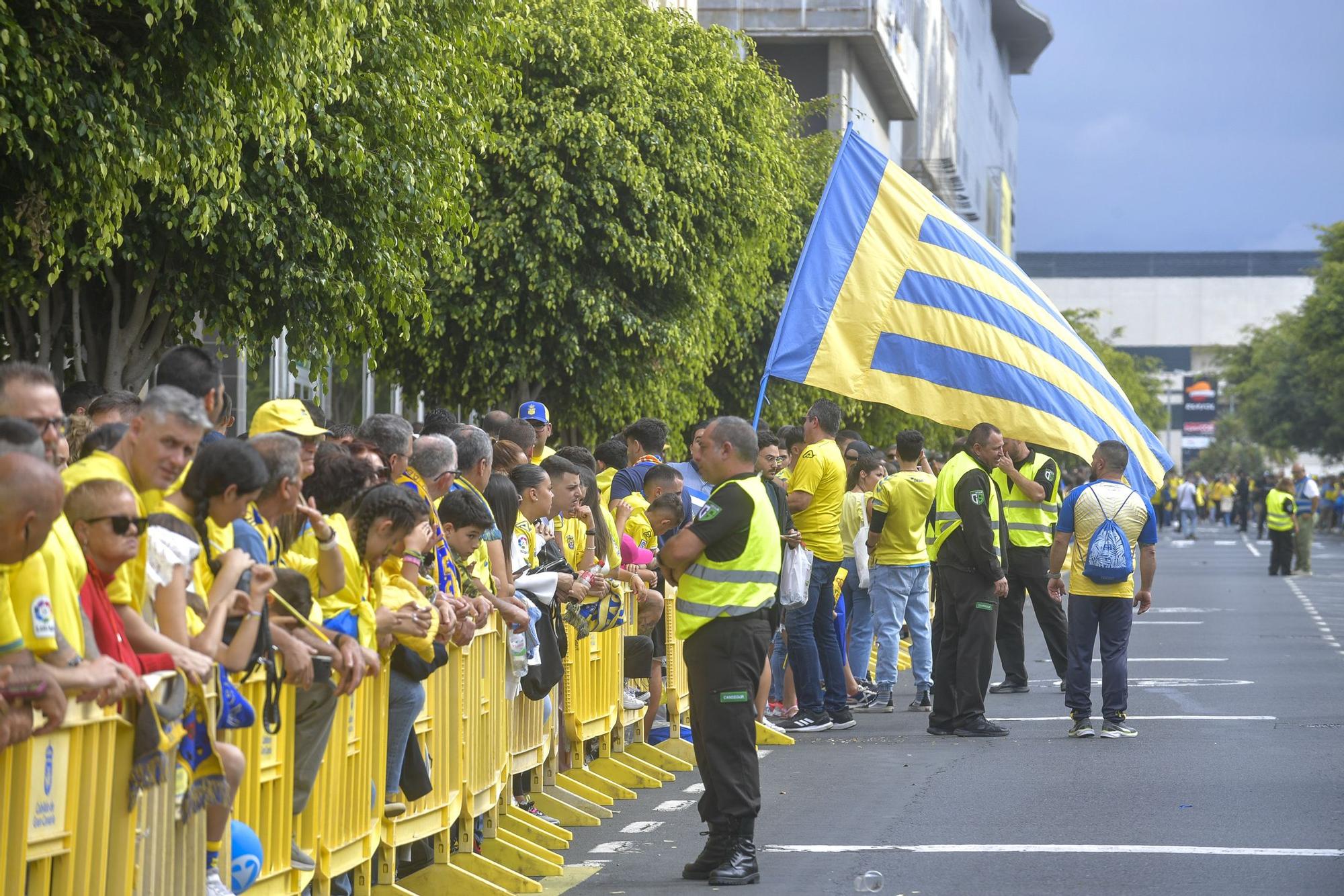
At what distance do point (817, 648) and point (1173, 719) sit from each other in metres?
2.52

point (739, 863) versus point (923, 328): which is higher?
point (923, 328)

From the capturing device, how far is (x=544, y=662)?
9078mm

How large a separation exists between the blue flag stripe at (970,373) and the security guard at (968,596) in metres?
0.38

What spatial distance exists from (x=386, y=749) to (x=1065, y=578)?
2362 cm

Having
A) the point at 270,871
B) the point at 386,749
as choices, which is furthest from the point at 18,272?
the point at 270,871

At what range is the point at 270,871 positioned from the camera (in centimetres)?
610

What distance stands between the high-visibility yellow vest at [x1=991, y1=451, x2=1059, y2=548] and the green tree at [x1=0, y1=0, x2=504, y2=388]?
16.3 ft

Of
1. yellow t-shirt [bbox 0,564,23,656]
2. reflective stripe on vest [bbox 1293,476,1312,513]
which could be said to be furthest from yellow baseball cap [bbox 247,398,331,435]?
reflective stripe on vest [bbox 1293,476,1312,513]

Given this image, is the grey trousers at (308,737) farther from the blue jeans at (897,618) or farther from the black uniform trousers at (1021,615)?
the black uniform trousers at (1021,615)

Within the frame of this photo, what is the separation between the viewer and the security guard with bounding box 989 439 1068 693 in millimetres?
15742

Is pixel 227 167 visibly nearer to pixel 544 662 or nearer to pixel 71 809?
pixel 544 662

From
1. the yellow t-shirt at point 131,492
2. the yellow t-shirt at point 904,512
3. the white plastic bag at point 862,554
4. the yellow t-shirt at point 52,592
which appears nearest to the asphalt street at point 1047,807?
the white plastic bag at point 862,554

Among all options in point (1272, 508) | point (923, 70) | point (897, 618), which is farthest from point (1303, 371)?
point (897, 618)

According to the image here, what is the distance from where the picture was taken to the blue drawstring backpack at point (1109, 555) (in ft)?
40.9
